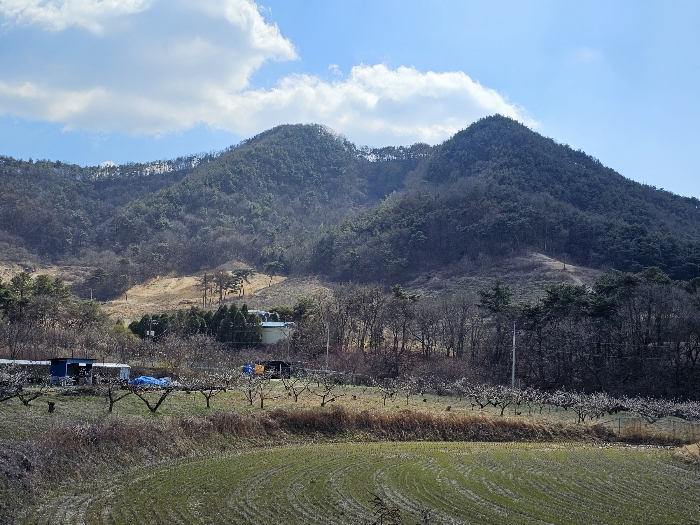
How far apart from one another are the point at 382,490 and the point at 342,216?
119 metres

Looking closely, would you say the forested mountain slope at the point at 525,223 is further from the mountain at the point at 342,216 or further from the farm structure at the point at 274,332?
the farm structure at the point at 274,332

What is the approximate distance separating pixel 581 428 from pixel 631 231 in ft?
174

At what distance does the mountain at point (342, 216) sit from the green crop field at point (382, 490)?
55792 mm

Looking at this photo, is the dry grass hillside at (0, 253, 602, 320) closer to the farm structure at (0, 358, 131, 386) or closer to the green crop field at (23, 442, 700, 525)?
the farm structure at (0, 358, 131, 386)

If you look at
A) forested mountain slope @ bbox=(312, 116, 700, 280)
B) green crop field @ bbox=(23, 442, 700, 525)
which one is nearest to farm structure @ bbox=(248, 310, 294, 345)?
green crop field @ bbox=(23, 442, 700, 525)

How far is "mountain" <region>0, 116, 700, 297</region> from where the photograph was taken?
81.8m

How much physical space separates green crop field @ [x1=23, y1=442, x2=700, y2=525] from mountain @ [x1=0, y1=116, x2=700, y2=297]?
55.8 metres

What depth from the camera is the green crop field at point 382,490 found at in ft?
43.5

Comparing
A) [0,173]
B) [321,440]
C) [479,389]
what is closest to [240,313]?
[479,389]

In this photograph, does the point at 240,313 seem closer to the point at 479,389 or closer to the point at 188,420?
the point at 479,389

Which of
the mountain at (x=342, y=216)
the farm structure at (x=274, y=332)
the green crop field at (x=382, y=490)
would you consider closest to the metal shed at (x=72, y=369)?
the green crop field at (x=382, y=490)

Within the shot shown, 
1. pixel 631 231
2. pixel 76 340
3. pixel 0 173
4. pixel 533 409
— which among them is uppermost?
pixel 0 173

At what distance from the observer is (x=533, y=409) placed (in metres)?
35.7

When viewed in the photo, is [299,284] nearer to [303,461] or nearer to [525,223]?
[525,223]
